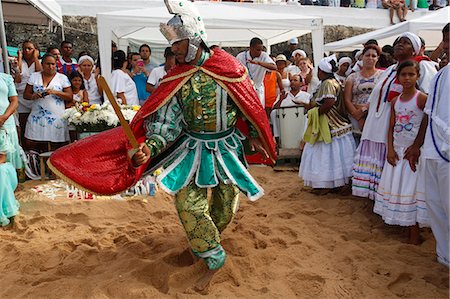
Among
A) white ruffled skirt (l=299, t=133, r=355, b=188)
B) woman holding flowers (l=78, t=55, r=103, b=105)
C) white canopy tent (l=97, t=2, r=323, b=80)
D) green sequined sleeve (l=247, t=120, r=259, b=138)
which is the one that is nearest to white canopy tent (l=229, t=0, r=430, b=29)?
white canopy tent (l=97, t=2, r=323, b=80)

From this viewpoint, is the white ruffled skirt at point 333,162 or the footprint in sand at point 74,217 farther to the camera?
the white ruffled skirt at point 333,162

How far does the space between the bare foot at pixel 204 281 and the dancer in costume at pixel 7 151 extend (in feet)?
8.73

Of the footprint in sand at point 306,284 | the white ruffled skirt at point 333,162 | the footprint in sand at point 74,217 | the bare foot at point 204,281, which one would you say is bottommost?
the footprint in sand at point 74,217

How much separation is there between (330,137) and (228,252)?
2.60m

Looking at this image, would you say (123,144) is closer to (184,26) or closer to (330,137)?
(184,26)

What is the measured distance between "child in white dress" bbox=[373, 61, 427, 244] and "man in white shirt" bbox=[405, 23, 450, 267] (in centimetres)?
48

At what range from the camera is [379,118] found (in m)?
4.69

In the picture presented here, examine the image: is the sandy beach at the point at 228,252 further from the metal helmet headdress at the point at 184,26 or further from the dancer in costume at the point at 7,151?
the metal helmet headdress at the point at 184,26

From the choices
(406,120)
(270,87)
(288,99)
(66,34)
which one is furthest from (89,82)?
(66,34)

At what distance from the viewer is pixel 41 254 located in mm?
4070

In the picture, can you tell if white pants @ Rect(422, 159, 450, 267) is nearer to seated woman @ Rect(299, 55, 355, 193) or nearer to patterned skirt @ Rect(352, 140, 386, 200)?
patterned skirt @ Rect(352, 140, 386, 200)

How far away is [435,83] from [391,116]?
0.95m

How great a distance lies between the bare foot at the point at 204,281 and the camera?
3.23 m

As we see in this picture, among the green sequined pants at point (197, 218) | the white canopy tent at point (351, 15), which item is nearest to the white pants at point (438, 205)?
the green sequined pants at point (197, 218)
